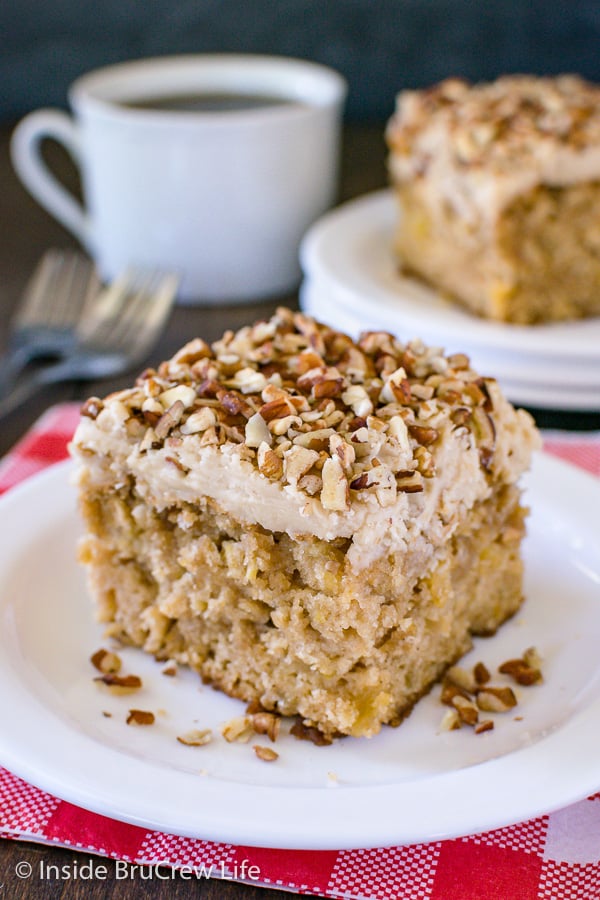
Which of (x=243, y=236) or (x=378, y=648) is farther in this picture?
(x=243, y=236)

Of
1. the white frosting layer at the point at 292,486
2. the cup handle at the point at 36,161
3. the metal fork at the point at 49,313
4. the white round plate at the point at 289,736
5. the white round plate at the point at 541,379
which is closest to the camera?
the white round plate at the point at 289,736

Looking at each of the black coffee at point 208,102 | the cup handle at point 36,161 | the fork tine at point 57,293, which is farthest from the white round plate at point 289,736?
the black coffee at point 208,102

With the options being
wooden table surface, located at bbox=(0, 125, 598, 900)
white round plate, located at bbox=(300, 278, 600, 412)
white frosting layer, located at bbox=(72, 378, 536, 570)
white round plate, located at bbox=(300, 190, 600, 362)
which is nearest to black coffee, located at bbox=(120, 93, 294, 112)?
white round plate, located at bbox=(300, 190, 600, 362)

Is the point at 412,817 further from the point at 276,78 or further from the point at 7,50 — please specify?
the point at 7,50

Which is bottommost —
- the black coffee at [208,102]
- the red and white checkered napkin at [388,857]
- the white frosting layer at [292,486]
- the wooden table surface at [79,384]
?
the wooden table surface at [79,384]

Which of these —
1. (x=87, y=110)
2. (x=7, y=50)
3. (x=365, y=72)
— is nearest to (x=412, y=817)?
(x=87, y=110)

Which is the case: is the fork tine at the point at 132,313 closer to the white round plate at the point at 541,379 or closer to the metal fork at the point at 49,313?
the metal fork at the point at 49,313
